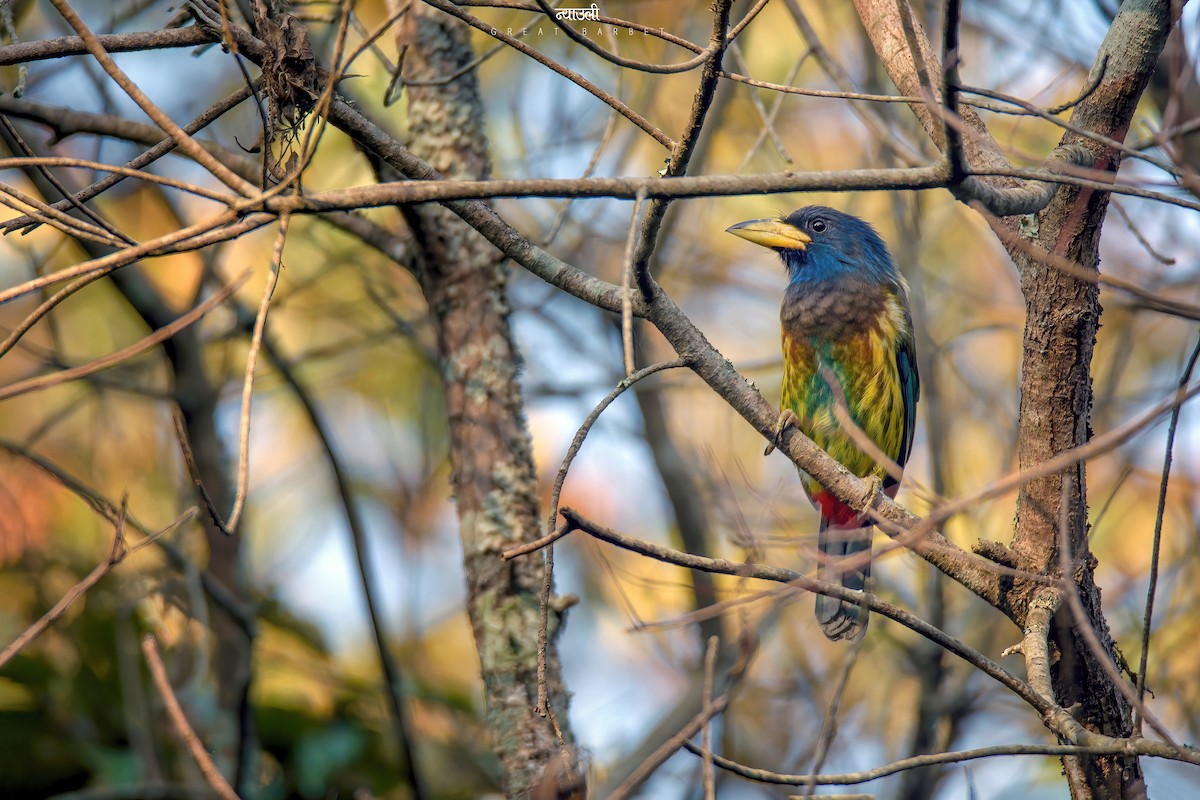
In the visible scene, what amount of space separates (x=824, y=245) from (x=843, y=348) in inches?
22.0

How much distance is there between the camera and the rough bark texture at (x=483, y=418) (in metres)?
3.25

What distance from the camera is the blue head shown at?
475 cm

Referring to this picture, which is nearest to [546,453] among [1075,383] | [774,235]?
[774,235]

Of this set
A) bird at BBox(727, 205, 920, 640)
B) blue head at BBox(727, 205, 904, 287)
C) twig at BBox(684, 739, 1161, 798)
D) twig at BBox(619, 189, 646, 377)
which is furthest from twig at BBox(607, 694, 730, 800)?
blue head at BBox(727, 205, 904, 287)

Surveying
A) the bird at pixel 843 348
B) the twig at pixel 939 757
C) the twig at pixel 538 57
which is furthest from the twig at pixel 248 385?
the bird at pixel 843 348

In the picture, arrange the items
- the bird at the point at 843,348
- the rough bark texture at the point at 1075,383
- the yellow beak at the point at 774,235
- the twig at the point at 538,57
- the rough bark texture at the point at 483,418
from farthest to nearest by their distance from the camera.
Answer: the yellow beak at the point at 774,235 → the bird at the point at 843,348 → the rough bark texture at the point at 483,418 → the rough bark texture at the point at 1075,383 → the twig at the point at 538,57

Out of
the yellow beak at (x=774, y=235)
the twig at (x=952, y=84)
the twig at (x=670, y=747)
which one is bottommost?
the twig at (x=670, y=747)

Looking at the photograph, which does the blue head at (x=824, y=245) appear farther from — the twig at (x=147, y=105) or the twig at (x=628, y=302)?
the twig at (x=147, y=105)

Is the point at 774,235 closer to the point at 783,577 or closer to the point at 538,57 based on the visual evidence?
the point at 538,57

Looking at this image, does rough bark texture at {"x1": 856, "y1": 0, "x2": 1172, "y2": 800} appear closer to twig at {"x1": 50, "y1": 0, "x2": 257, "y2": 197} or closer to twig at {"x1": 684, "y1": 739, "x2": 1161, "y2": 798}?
twig at {"x1": 684, "y1": 739, "x2": 1161, "y2": 798}

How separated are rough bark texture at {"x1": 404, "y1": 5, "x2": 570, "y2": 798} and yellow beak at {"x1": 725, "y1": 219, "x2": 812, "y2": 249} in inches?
57.9

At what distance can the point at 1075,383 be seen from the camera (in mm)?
2537

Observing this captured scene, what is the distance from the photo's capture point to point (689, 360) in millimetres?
2512

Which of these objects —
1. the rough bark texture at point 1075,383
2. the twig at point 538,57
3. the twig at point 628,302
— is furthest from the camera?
the rough bark texture at point 1075,383
